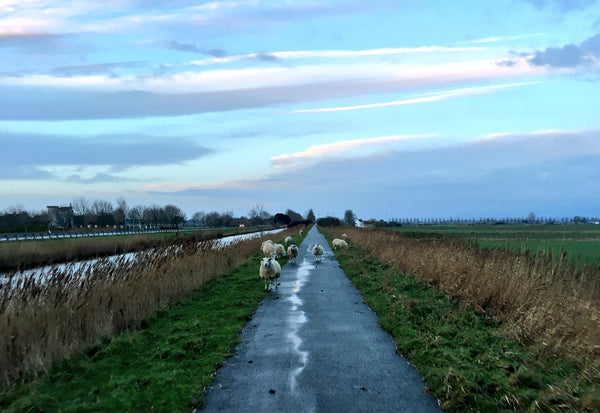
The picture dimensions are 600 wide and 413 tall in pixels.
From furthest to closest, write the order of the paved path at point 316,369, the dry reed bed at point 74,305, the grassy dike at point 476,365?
1. the dry reed bed at point 74,305
2. the paved path at point 316,369
3. the grassy dike at point 476,365

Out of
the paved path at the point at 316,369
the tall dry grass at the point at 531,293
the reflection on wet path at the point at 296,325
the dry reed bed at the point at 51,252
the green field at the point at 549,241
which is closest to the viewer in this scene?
the paved path at the point at 316,369

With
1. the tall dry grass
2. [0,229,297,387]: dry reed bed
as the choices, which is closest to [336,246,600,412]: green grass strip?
the tall dry grass

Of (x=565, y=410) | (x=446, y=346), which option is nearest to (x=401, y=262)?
(x=446, y=346)

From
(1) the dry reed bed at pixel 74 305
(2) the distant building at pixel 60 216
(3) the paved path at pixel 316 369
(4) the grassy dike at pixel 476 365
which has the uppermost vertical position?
(2) the distant building at pixel 60 216

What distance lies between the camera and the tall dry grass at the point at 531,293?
7.81m

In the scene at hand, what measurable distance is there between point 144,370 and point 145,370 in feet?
0.09

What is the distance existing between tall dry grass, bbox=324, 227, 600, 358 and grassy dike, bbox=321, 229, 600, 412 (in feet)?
1.46

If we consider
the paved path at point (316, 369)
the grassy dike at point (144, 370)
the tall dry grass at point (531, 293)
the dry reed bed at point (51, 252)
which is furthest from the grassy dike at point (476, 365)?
the dry reed bed at point (51, 252)

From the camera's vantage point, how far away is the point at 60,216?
134375 millimetres

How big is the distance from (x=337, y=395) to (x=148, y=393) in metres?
2.64

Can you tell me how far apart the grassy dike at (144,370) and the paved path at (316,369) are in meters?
0.40

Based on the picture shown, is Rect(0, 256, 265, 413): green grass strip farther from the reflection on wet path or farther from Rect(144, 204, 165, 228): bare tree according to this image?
Rect(144, 204, 165, 228): bare tree

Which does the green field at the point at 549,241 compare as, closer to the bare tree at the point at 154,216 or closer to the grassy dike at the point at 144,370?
the grassy dike at the point at 144,370

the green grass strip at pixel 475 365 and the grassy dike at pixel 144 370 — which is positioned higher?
the green grass strip at pixel 475 365
